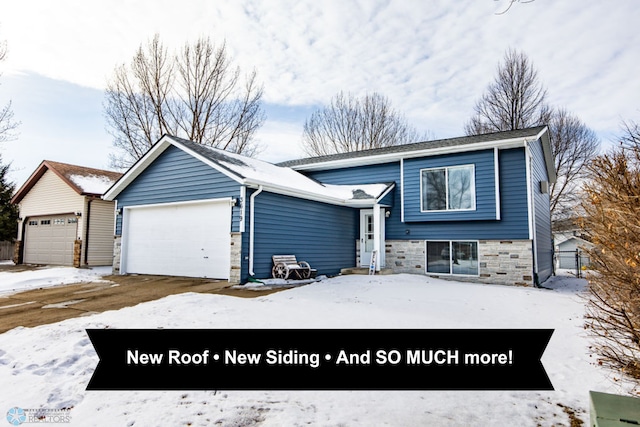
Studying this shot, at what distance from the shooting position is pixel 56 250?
15695mm

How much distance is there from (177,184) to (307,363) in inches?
354

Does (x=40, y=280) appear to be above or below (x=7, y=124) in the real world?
below

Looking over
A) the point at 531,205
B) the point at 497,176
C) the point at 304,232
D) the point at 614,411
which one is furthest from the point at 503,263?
the point at 614,411

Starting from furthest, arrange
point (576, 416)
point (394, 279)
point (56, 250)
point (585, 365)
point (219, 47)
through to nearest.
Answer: point (219, 47), point (56, 250), point (394, 279), point (585, 365), point (576, 416)

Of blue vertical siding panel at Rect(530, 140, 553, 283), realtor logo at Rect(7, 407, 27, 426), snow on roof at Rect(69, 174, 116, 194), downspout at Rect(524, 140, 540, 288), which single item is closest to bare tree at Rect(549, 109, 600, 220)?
blue vertical siding panel at Rect(530, 140, 553, 283)

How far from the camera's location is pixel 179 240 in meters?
10.5

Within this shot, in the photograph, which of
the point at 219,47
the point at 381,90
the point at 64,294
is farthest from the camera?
the point at 381,90

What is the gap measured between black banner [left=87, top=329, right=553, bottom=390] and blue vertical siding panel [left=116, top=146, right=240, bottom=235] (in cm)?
619

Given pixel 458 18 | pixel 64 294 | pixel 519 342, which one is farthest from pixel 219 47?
pixel 519 342

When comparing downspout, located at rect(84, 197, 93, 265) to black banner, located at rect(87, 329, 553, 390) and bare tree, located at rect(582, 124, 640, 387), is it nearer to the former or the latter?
black banner, located at rect(87, 329, 553, 390)

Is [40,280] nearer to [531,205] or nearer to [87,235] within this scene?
[87,235]

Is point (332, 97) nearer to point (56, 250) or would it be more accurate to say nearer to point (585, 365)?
point (56, 250)

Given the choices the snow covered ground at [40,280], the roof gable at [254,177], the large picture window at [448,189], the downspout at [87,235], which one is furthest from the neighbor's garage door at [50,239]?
the large picture window at [448,189]

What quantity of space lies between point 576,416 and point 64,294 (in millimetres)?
9194
